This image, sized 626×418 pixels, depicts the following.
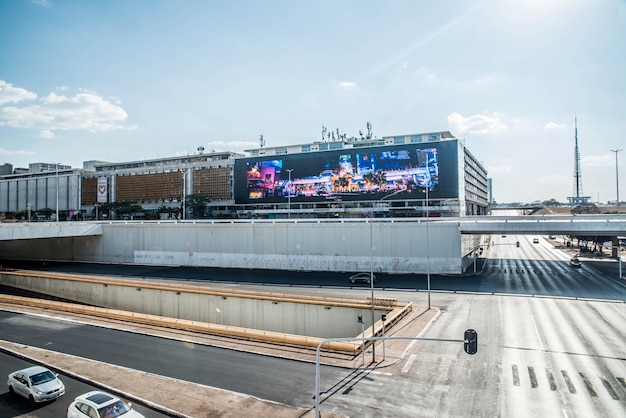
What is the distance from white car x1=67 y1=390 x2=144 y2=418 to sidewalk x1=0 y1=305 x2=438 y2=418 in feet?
5.79

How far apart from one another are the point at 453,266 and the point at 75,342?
45.3 metres

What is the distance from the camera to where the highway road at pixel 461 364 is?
1767 cm

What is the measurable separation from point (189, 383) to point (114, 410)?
4.70 metres

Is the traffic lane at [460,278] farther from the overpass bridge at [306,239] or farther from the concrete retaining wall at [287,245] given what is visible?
the overpass bridge at [306,239]

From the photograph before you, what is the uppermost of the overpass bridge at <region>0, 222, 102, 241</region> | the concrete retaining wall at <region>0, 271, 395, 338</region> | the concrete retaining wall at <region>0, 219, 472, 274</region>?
the overpass bridge at <region>0, 222, 102, 241</region>

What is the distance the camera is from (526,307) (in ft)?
117

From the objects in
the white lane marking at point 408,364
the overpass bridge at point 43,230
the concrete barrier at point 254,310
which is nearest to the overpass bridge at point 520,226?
the overpass bridge at point 43,230

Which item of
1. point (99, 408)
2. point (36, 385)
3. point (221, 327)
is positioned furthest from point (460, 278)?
point (36, 385)

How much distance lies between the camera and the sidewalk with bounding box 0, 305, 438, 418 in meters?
17.3

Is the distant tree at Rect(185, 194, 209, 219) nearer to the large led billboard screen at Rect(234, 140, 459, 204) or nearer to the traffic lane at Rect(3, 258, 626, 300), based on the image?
the large led billboard screen at Rect(234, 140, 459, 204)

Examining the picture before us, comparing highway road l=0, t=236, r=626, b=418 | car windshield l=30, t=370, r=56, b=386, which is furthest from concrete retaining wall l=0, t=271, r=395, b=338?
car windshield l=30, t=370, r=56, b=386

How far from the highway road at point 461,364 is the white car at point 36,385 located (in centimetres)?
447

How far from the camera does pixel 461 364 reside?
2230cm

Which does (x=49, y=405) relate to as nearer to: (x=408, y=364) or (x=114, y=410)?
(x=114, y=410)
